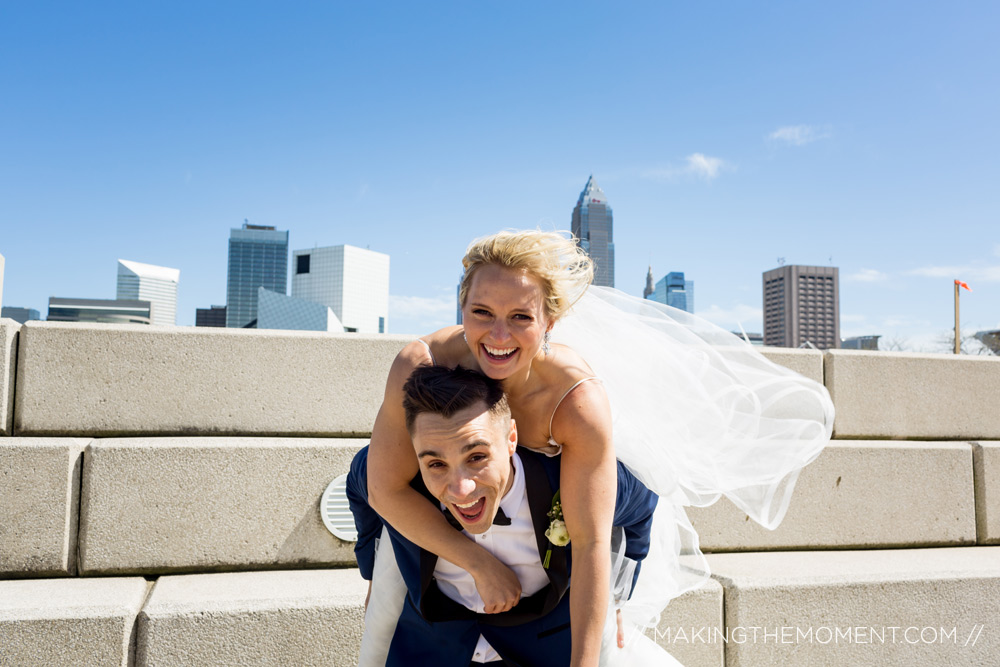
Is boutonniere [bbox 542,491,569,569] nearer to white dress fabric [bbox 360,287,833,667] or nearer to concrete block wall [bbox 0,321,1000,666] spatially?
white dress fabric [bbox 360,287,833,667]

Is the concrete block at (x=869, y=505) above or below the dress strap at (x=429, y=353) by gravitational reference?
below

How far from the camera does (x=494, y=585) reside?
2.21 metres

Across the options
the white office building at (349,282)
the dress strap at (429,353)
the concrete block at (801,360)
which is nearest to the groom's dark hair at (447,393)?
the dress strap at (429,353)

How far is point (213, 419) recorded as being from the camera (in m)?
3.76

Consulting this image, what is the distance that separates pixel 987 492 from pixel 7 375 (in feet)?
20.8

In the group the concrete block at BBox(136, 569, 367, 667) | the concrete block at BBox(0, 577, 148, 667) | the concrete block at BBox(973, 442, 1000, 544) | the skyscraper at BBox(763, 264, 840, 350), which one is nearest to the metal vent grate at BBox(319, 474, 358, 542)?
the concrete block at BBox(136, 569, 367, 667)

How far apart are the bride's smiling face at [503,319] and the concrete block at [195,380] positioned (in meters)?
1.84

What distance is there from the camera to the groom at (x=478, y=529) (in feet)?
6.91

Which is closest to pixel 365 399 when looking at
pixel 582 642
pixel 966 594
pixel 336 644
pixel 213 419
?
pixel 213 419

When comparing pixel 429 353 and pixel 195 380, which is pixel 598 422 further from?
pixel 195 380

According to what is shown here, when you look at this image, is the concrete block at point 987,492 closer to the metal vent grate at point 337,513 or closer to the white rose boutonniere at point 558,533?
the white rose boutonniere at point 558,533

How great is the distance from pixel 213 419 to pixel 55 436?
0.81 metres

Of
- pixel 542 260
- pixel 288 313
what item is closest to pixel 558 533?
pixel 542 260

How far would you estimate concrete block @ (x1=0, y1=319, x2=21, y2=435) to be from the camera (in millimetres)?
3479
